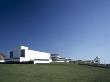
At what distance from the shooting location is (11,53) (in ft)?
369

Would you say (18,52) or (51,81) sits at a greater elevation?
(18,52)

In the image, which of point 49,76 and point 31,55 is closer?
point 49,76

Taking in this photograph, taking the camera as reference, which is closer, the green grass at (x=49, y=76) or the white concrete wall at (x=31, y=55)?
the green grass at (x=49, y=76)

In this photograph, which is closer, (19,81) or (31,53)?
(19,81)

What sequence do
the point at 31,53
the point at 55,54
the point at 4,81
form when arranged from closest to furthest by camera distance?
the point at 4,81 → the point at 31,53 → the point at 55,54

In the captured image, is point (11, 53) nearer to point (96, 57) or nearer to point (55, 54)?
point (55, 54)

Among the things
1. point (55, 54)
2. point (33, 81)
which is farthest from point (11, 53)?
point (33, 81)

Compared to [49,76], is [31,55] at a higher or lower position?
higher

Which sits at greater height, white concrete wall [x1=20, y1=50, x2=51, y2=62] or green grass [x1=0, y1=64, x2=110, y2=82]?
white concrete wall [x1=20, y1=50, x2=51, y2=62]

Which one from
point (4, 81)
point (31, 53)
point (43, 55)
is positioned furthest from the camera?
point (43, 55)

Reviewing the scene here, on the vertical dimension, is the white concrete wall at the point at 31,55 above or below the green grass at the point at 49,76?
above

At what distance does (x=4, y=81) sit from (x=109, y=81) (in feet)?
41.2

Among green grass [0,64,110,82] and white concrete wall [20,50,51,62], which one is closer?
green grass [0,64,110,82]

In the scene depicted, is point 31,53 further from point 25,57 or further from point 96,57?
point 96,57
